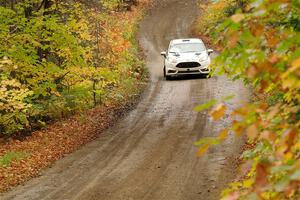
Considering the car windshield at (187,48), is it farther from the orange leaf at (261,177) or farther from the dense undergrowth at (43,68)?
the orange leaf at (261,177)

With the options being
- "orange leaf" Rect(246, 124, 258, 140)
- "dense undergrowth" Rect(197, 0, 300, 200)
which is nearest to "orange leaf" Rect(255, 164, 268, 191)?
"dense undergrowth" Rect(197, 0, 300, 200)

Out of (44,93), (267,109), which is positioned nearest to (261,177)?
(267,109)

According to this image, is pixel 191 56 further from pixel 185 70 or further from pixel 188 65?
pixel 185 70

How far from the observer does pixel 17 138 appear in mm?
15398

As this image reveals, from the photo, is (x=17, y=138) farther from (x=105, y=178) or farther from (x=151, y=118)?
(x=105, y=178)

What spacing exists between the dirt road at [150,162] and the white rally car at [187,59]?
278 cm

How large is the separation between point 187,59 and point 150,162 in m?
11.1

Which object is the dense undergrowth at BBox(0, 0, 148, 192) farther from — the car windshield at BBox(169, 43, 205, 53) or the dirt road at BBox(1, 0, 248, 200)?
the car windshield at BBox(169, 43, 205, 53)

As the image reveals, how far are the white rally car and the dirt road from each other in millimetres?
2785

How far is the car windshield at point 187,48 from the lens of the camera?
2268cm

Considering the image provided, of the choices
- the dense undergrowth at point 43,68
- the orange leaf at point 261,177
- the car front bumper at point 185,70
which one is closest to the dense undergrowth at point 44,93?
the dense undergrowth at point 43,68

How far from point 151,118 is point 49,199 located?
7.04 meters

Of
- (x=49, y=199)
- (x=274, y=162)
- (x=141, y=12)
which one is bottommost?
(x=49, y=199)

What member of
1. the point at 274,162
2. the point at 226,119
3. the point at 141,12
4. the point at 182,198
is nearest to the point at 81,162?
the point at 182,198
